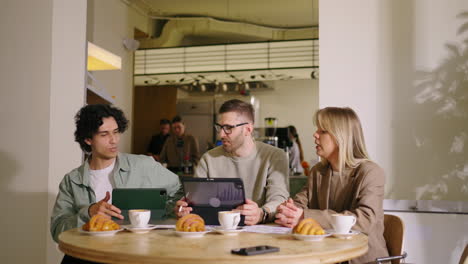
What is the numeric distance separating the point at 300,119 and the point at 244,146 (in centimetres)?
792

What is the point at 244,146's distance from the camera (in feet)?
8.04

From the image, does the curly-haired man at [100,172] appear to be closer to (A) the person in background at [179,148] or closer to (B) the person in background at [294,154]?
(A) the person in background at [179,148]

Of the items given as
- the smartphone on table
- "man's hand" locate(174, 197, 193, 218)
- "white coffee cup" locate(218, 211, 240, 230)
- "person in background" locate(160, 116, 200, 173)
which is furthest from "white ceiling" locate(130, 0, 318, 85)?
the smartphone on table

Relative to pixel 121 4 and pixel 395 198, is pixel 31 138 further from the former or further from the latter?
pixel 121 4

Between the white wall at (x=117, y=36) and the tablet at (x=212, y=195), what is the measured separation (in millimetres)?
4457

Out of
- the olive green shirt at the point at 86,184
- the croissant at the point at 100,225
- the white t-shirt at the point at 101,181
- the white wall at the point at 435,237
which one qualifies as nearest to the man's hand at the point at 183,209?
the croissant at the point at 100,225

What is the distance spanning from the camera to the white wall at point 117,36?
248 inches

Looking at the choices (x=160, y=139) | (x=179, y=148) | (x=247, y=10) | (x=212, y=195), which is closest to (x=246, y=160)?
(x=212, y=195)

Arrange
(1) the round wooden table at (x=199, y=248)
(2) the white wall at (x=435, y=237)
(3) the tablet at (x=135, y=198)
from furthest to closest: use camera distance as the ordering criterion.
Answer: (2) the white wall at (x=435, y=237), (3) the tablet at (x=135, y=198), (1) the round wooden table at (x=199, y=248)

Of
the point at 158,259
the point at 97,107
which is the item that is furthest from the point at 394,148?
the point at 158,259

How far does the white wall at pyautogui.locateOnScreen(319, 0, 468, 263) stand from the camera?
2703mm

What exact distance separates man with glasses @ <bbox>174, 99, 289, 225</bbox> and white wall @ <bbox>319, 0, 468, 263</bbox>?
65cm

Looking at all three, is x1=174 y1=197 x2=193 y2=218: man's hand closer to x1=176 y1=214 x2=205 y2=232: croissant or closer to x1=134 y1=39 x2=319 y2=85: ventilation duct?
x1=176 y1=214 x2=205 y2=232: croissant

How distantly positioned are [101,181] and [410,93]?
6.04 feet
